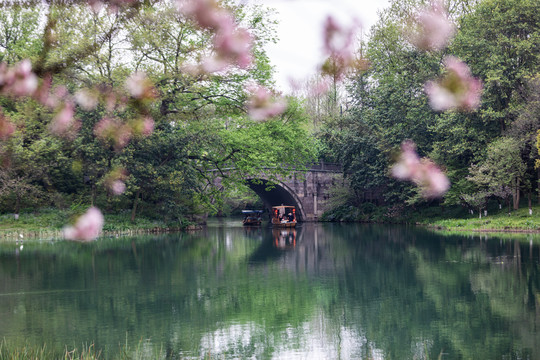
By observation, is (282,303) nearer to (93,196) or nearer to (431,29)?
(93,196)

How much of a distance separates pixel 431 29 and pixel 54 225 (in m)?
26.5

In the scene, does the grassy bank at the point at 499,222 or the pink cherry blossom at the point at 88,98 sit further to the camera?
the grassy bank at the point at 499,222

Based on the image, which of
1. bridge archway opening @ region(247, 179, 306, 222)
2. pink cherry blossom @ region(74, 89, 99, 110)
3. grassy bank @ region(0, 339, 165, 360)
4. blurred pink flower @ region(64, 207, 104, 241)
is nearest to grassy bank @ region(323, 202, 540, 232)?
bridge archway opening @ region(247, 179, 306, 222)

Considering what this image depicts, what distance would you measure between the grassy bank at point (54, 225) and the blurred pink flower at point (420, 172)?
1706cm

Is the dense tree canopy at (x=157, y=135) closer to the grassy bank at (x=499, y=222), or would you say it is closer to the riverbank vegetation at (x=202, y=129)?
the riverbank vegetation at (x=202, y=129)

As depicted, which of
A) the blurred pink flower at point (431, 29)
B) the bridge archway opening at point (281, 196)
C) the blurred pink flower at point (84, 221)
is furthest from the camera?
the bridge archway opening at point (281, 196)

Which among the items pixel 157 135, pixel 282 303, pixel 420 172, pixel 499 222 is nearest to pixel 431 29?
pixel 420 172

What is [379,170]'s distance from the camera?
45406 millimetres

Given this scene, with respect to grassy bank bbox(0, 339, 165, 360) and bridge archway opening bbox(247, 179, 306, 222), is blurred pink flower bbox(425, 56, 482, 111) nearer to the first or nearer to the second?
bridge archway opening bbox(247, 179, 306, 222)

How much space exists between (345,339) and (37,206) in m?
31.6

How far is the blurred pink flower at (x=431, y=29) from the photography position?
39.6 metres

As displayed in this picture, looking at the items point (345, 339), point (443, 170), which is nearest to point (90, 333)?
point (345, 339)

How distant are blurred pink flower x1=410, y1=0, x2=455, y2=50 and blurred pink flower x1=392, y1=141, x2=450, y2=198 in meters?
6.99

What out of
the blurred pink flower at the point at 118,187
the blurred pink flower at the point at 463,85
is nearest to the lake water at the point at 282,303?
the blurred pink flower at the point at 118,187
